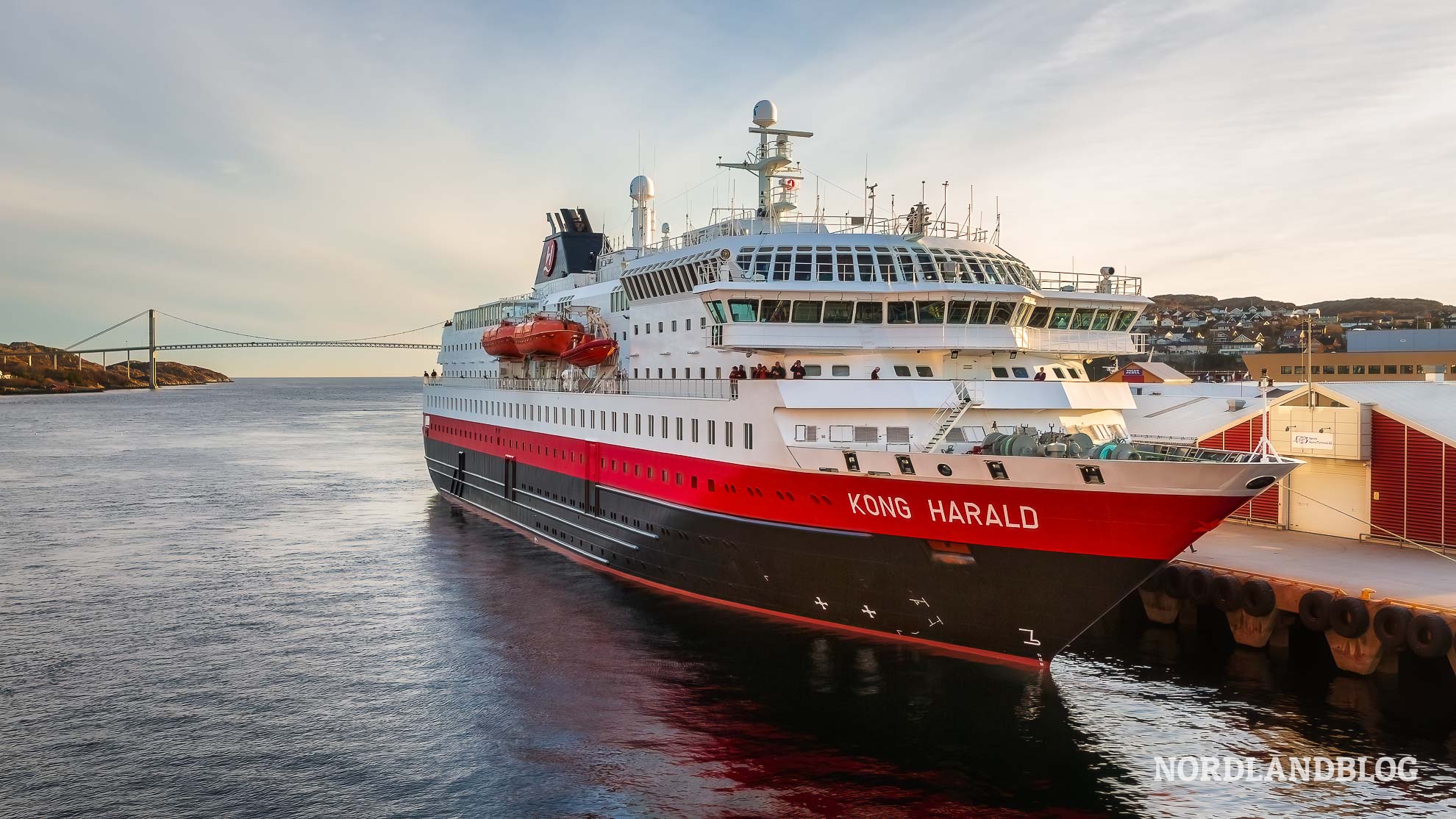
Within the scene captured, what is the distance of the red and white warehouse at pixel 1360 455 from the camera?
83.7 ft

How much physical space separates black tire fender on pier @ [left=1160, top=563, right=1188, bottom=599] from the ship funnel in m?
24.1

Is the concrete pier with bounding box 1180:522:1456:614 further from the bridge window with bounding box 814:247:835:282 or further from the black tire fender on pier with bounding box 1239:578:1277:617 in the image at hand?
the bridge window with bounding box 814:247:835:282

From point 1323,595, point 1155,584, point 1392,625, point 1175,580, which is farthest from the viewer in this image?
point 1155,584

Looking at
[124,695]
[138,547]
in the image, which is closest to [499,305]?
[138,547]

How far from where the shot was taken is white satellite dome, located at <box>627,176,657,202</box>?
39.4 m

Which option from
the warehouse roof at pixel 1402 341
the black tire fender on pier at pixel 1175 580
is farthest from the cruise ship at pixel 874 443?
the warehouse roof at pixel 1402 341

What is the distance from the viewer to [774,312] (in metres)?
22.5

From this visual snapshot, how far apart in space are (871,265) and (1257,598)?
39.8 ft

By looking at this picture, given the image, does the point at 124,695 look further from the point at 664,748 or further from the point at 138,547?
the point at 138,547

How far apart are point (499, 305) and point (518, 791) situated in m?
30.0

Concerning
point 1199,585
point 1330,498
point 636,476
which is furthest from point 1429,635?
point 636,476

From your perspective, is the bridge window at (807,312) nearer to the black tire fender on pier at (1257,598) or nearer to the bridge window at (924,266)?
the bridge window at (924,266)

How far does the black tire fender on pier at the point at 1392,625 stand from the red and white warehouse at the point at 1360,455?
20.7 ft

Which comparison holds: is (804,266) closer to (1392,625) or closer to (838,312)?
(838,312)
